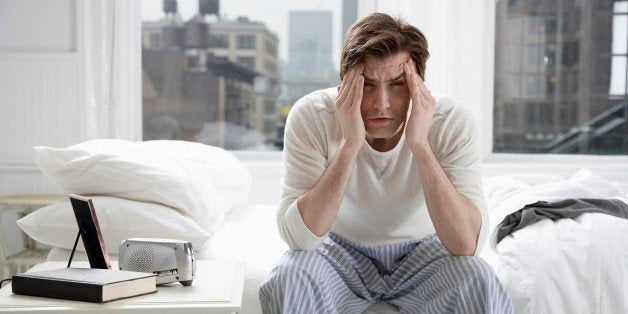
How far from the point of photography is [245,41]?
12.6 feet

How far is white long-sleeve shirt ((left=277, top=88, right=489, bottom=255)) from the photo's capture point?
6.65 feet

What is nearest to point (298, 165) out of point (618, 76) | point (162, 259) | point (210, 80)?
point (162, 259)

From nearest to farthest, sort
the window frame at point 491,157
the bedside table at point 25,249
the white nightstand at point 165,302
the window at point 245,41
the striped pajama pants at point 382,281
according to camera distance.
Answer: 1. the white nightstand at point 165,302
2. the striped pajama pants at point 382,281
3. the bedside table at point 25,249
4. the window frame at point 491,157
5. the window at point 245,41

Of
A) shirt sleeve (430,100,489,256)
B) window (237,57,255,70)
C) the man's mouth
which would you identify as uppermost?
window (237,57,255,70)

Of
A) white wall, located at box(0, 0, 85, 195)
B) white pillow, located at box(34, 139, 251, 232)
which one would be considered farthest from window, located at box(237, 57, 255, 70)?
white pillow, located at box(34, 139, 251, 232)

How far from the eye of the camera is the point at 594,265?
2.07 meters

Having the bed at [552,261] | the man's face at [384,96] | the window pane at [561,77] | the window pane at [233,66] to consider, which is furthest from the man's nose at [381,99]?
the window pane at [561,77]

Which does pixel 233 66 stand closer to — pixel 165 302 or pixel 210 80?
pixel 210 80

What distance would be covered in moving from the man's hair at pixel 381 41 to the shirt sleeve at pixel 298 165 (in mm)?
163

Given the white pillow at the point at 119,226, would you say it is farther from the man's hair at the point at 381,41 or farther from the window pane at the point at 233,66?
the window pane at the point at 233,66

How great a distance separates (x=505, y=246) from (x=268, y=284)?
68 centimetres

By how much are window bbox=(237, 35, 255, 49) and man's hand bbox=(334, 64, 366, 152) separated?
1.86 m

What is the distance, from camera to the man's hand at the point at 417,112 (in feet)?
6.52

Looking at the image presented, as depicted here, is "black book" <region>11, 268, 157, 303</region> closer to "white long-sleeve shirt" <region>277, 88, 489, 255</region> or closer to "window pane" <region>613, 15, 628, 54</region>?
"white long-sleeve shirt" <region>277, 88, 489, 255</region>
